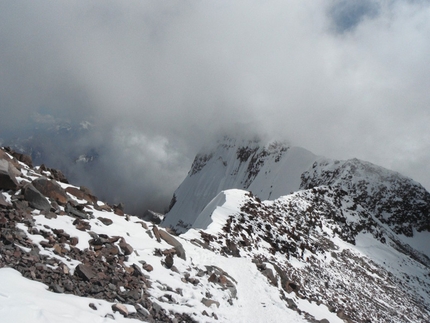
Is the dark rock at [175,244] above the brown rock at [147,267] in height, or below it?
above

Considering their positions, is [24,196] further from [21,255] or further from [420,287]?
[420,287]

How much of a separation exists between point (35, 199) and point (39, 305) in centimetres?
450

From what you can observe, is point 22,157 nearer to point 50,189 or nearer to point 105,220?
point 50,189

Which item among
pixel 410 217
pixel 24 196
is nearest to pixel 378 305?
Result: pixel 24 196

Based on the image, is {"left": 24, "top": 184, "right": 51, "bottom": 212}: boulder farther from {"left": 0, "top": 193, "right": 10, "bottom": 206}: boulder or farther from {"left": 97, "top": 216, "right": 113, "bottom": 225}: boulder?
{"left": 97, "top": 216, "right": 113, "bottom": 225}: boulder

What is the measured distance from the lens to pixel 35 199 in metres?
8.47

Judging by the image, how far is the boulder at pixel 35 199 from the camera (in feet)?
27.3

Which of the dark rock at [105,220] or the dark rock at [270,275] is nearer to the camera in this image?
the dark rock at [105,220]

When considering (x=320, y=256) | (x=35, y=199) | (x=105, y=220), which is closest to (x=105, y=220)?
(x=105, y=220)

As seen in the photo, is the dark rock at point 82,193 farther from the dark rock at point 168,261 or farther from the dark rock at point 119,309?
the dark rock at point 119,309

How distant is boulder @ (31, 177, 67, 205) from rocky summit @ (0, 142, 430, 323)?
5 centimetres

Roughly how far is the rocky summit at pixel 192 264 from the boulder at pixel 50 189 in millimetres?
46

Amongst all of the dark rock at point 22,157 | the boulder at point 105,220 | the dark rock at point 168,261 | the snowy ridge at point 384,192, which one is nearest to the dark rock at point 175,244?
the dark rock at point 168,261

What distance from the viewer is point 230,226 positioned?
1931 cm
